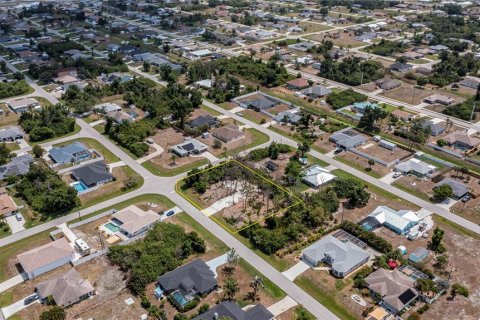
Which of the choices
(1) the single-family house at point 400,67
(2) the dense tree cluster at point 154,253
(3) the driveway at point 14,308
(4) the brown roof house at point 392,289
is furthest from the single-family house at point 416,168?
(3) the driveway at point 14,308

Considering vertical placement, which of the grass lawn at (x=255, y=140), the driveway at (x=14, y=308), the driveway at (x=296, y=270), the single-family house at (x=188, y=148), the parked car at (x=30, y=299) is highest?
the single-family house at (x=188, y=148)

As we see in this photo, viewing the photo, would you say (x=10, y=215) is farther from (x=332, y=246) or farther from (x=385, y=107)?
(x=385, y=107)

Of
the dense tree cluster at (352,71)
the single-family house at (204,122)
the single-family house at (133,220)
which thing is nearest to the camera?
the single-family house at (133,220)

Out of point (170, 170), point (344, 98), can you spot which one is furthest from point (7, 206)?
point (344, 98)

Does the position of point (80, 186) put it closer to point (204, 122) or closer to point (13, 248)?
point (13, 248)

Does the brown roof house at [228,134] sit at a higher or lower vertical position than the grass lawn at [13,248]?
higher

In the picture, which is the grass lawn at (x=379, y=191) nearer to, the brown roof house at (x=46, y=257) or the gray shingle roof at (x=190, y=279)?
the gray shingle roof at (x=190, y=279)

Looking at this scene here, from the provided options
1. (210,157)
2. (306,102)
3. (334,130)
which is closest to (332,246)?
(210,157)

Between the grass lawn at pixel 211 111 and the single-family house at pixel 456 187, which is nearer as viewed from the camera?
the single-family house at pixel 456 187
